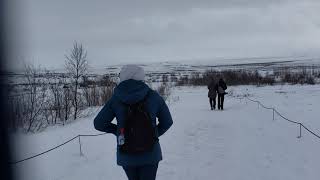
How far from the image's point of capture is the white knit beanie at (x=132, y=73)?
4.91m

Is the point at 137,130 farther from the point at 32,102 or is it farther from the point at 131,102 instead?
the point at 32,102

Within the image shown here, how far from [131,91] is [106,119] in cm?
44

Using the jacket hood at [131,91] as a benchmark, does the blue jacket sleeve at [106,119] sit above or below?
below

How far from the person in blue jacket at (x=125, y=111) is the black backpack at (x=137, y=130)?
0.17 ft

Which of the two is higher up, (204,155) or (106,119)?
(106,119)

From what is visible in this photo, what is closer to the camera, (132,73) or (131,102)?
(131,102)

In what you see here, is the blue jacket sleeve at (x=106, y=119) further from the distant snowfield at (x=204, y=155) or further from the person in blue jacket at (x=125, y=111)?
the distant snowfield at (x=204, y=155)

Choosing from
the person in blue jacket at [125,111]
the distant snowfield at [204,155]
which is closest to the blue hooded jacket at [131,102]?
the person in blue jacket at [125,111]

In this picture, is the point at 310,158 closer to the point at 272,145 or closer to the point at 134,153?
the point at 272,145

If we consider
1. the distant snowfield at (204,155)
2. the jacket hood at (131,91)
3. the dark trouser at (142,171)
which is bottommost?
the distant snowfield at (204,155)

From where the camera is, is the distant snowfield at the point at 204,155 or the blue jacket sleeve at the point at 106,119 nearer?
the blue jacket sleeve at the point at 106,119

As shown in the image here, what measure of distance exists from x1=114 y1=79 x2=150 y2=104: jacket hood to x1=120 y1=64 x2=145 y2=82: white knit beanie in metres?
0.05

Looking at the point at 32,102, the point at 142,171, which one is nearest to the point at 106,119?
the point at 142,171

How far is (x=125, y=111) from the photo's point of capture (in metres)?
4.76
